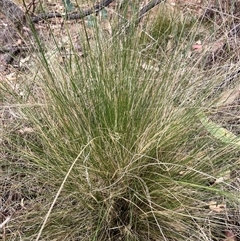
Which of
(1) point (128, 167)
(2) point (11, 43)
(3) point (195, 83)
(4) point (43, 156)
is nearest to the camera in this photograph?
(1) point (128, 167)

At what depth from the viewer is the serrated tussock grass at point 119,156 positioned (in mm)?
1391

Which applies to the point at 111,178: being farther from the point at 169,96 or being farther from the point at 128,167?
the point at 169,96

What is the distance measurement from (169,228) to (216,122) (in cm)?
43

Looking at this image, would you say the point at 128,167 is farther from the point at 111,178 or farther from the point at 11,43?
the point at 11,43

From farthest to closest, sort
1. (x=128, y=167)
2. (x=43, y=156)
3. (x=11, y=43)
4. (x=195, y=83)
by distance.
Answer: (x=11, y=43) → (x=195, y=83) → (x=43, y=156) → (x=128, y=167)

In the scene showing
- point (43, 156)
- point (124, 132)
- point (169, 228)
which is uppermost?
point (124, 132)

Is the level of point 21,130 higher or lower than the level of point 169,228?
higher

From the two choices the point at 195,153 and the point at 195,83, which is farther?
the point at 195,83

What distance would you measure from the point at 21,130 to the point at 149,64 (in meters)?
0.51

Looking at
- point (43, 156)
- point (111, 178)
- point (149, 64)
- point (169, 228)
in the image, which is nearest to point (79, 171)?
point (111, 178)

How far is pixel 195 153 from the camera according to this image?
1.45 m

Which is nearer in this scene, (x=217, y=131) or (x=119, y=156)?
(x=119, y=156)

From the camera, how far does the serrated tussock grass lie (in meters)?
1.39

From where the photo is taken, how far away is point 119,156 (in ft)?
4.59
